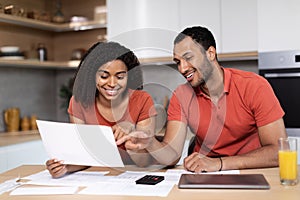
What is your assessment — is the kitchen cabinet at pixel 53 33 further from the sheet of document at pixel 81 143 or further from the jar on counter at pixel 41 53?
the sheet of document at pixel 81 143

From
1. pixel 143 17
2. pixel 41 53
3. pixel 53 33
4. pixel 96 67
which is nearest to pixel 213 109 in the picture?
pixel 96 67

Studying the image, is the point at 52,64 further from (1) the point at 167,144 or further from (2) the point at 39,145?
(1) the point at 167,144

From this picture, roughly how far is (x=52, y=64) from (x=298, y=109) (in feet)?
6.92

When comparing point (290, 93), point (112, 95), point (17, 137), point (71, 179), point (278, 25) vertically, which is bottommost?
point (17, 137)

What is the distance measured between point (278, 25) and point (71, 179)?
2.00 metres

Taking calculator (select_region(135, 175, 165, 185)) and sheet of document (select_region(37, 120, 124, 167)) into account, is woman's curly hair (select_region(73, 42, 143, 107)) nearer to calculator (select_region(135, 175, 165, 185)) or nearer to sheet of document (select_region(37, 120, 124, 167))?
sheet of document (select_region(37, 120, 124, 167))

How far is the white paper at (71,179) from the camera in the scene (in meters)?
1.40

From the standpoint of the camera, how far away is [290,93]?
2.80 meters

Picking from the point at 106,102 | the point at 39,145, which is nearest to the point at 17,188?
the point at 106,102

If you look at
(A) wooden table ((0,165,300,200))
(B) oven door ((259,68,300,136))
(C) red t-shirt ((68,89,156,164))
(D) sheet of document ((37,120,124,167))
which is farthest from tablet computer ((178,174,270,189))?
(B) oven door ((259,68,300,136))

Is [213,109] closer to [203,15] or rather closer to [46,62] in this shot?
[203,15]

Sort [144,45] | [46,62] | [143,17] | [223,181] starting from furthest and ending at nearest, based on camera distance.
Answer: [46,62]
[143,17]
[144,45]
[223,181]

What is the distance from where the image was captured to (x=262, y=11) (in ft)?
9.30

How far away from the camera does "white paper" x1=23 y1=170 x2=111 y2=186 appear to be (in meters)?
1.40
